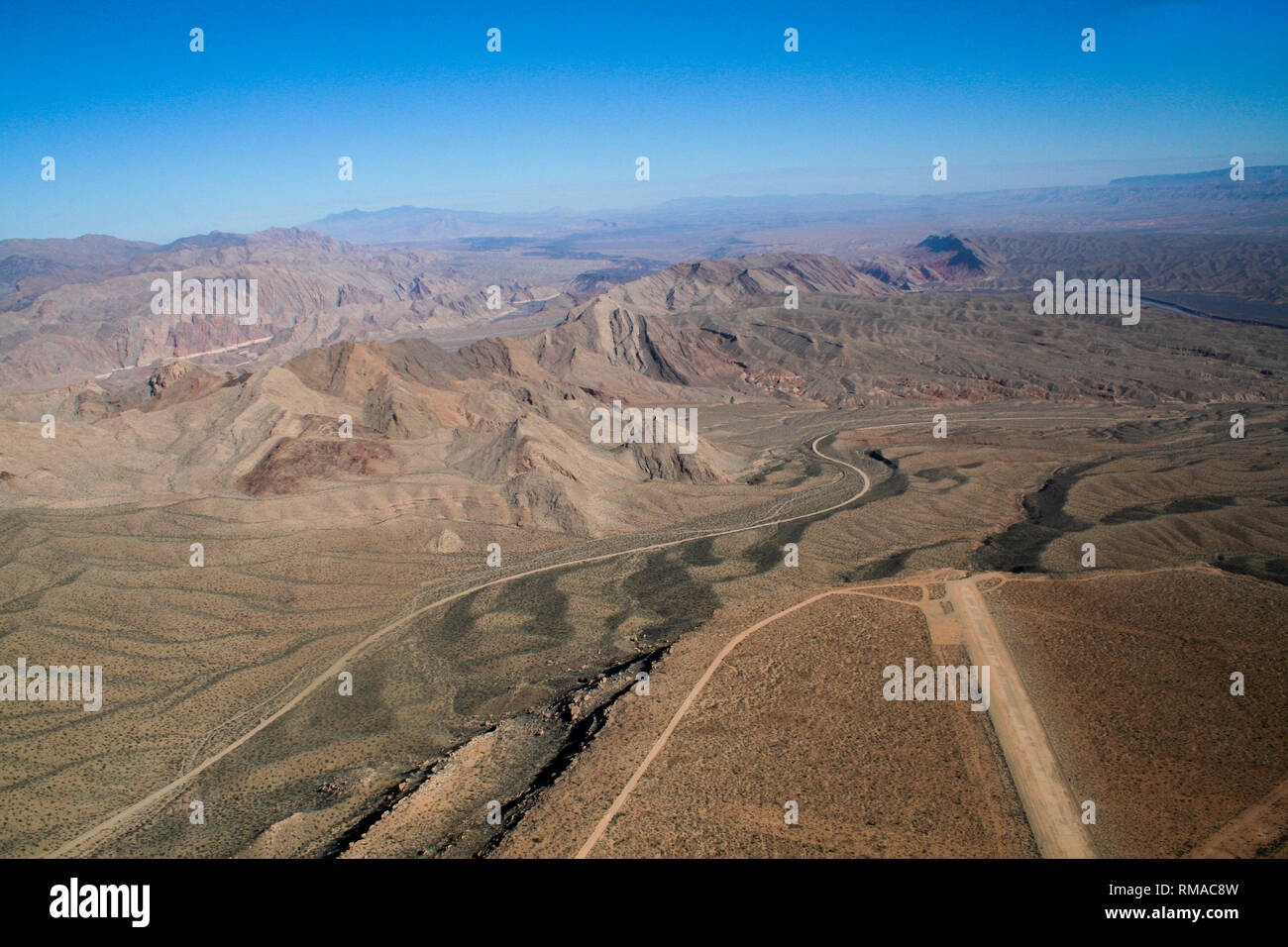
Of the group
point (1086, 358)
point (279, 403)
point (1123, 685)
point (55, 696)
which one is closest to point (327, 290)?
point (279, 403)

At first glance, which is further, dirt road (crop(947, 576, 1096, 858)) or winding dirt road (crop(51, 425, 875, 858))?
winding dirt road (crop(51, 425, 875, 858))

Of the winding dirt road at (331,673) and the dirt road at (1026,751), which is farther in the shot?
the winding dirt road at (331,673)

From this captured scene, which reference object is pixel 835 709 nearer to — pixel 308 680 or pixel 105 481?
pixel 308 680

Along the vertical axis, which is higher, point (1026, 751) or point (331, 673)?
point (331, 673)

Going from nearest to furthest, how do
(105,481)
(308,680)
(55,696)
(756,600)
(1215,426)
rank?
(55,696) < (308,680) < (756,600) < (105,481) < (1215,426)

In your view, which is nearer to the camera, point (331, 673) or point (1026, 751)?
point (1026, 751)
